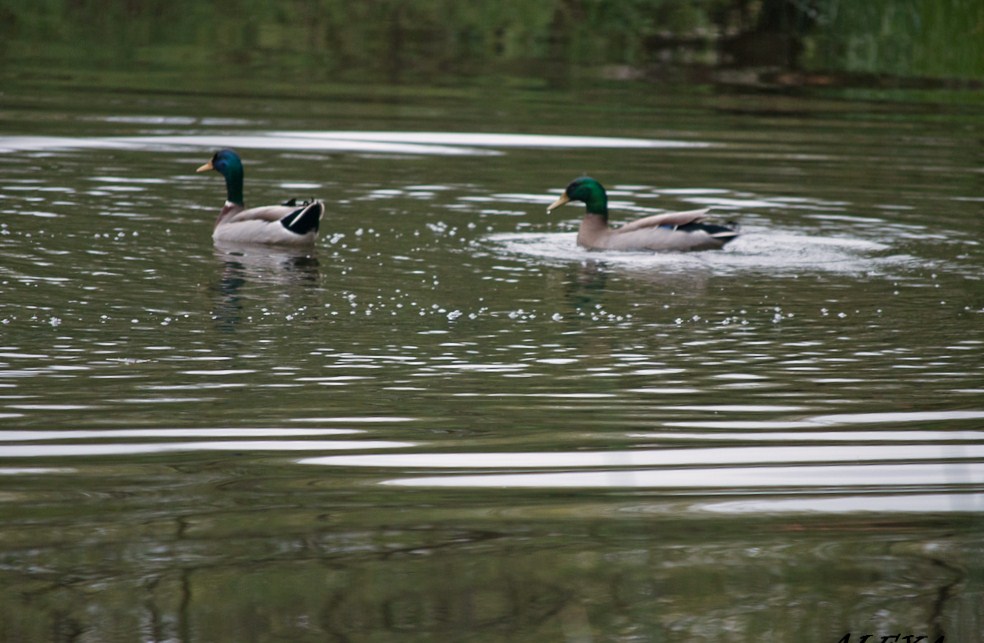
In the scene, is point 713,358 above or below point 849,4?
below

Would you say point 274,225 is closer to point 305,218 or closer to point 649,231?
point 305,218

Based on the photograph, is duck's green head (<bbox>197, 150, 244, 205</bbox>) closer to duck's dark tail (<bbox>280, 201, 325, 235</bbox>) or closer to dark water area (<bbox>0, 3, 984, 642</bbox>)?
dark water area (<bbox>0, 3, 984, 642</bbox>)

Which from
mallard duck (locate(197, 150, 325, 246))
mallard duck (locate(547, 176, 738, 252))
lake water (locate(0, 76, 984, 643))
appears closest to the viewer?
lake water (locate(0, 76, 984, 643))

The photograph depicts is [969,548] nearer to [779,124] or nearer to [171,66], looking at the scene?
[779,124]

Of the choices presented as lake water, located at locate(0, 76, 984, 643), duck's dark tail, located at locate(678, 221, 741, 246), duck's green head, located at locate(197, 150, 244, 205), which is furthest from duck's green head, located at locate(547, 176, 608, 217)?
duck's green head, located at locate(197, 150, 244, 205)

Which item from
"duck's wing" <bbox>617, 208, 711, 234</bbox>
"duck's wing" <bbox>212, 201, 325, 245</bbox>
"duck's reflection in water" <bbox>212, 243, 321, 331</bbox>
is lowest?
"duck's reflection in water" <bbox>212, 243, 321, 331</bbox>

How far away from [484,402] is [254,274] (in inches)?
191

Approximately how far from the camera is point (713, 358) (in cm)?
955

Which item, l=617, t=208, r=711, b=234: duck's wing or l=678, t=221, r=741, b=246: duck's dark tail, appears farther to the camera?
l=678, t=221, r=741, b=246: duck's dark tail

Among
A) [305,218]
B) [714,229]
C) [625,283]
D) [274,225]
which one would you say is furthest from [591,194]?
[274,225]

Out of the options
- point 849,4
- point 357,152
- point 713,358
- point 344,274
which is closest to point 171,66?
point 357,152

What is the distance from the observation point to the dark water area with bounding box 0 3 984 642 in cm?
512

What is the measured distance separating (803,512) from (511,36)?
2646 centimetres

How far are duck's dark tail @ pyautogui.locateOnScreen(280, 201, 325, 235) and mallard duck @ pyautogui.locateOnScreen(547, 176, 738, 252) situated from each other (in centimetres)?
218
